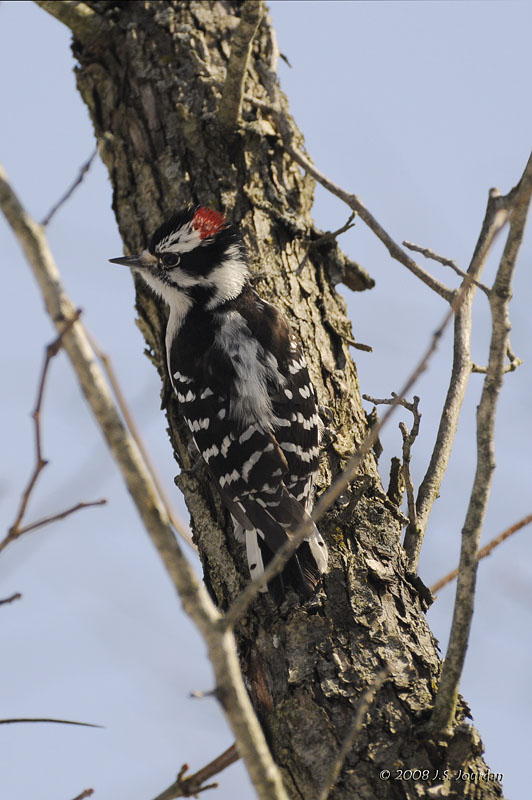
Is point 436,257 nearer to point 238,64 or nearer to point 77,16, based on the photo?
point 238,64

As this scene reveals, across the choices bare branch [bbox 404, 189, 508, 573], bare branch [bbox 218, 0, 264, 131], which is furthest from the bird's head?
bare branch [bbox 404, 189, 508, 573]

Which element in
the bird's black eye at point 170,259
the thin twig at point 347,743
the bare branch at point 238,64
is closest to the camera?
the thin twig at point 347,743

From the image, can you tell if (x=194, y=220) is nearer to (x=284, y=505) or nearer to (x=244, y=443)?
(x=244, y=443)

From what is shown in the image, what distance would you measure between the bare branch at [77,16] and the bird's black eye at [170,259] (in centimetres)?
120

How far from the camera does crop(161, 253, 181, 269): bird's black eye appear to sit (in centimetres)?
395

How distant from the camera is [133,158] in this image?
4.06m

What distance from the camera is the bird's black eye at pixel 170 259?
3.95 metres

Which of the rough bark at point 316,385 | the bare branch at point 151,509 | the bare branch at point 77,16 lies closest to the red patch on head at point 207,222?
the rough bark at point 316,385

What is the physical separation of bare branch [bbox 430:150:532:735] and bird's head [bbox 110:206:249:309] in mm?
1888

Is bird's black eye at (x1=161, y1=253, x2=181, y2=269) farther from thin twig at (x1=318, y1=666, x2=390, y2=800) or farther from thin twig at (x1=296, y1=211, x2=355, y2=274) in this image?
thin twig at (x1=318, y1=666, x2=390, y2=800)

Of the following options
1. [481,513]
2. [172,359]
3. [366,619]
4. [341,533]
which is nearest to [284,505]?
[341,533]

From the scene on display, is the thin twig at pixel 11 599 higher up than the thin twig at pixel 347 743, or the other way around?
the thin twig at pixel 11 599

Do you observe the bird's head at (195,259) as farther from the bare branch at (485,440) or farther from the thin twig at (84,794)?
the thin twig at (84,794)

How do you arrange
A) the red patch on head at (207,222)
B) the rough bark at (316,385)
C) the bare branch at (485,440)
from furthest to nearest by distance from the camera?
1. the red patch on head at (207,222)
2. the rough bark at (316,385)
3. the bare branch at (485,440)
